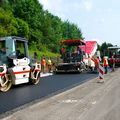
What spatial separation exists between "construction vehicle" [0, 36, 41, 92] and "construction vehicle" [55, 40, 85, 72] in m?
12.6

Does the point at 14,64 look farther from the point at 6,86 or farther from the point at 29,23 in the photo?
the point at 29,23

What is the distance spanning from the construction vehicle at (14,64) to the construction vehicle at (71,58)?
12.6m

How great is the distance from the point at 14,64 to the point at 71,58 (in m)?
17.6

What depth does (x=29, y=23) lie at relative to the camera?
85.3m

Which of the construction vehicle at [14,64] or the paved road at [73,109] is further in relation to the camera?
the construction vehicle at [14,64]

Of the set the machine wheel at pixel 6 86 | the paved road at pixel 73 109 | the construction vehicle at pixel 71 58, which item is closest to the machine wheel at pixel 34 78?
the machine wheel at pixel 6 86

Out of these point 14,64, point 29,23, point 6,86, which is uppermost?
point 29,23

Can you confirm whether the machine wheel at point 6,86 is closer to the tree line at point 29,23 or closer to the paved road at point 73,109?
the paved road at point 73,109

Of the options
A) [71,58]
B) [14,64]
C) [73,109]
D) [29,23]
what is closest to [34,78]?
[14,64]

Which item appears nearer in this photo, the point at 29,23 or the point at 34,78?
the point at 34,78

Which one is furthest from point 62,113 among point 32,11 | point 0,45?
point 32,11

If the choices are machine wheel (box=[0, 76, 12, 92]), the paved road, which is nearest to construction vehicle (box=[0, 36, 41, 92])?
machine wheel (box=[0, 76, 12, 92])

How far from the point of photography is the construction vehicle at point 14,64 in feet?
62.7

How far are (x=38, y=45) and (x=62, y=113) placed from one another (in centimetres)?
7629
